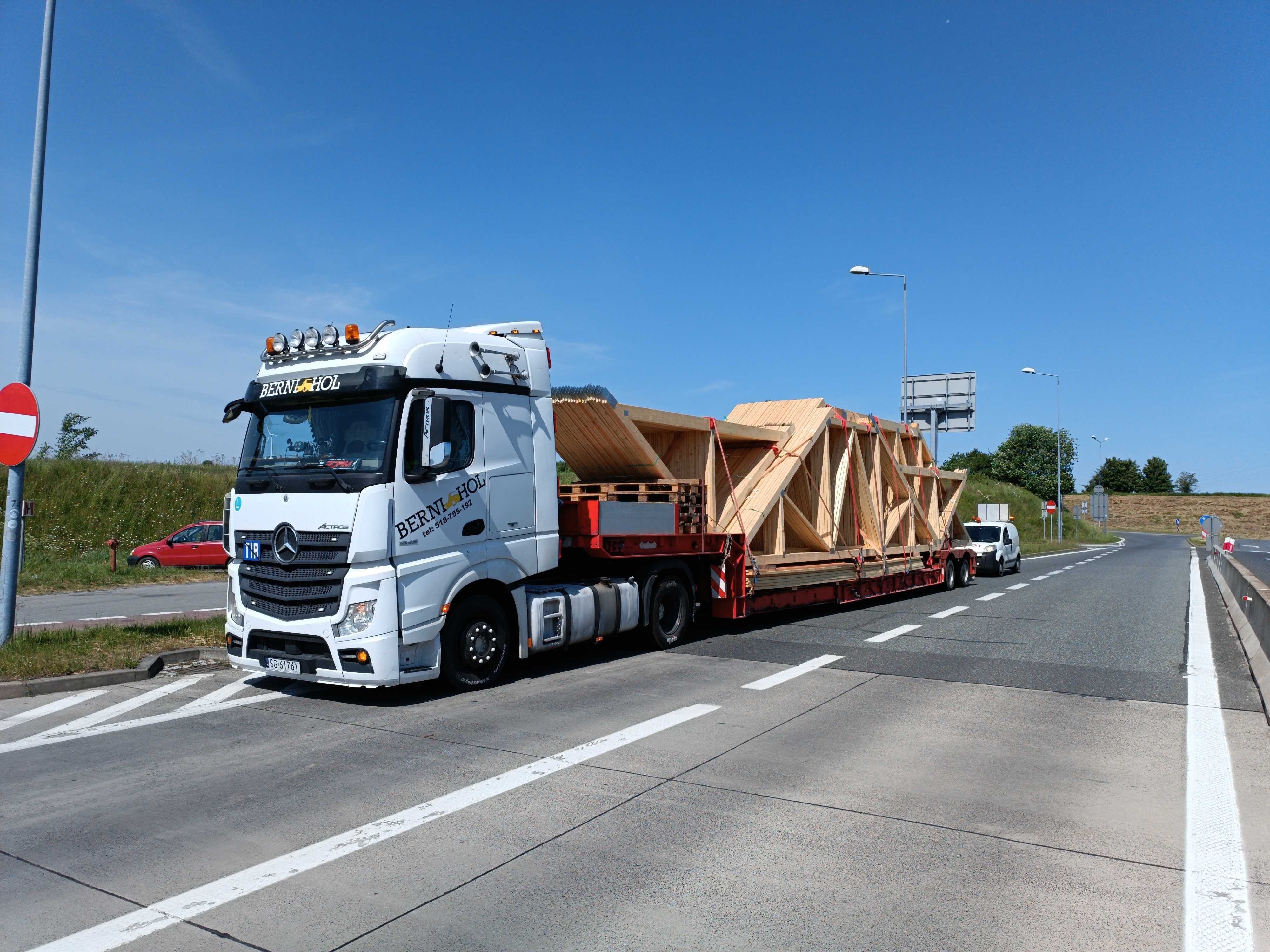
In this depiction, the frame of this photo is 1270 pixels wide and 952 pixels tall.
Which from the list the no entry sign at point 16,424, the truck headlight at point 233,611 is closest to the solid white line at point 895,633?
the truck headlight at point 233,611

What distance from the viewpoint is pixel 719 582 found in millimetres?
11922

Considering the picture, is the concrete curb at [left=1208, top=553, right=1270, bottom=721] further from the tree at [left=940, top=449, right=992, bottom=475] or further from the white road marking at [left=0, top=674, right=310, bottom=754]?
the tree at [left=940, top=449, right=992, bottom=475]

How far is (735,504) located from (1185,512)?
113914 millimetres

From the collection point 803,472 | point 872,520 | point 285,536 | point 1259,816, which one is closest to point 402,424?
point 285,536

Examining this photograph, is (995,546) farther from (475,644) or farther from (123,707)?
(123,707)

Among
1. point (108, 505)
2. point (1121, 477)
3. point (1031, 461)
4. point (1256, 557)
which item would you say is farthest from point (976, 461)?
point (108, 505)

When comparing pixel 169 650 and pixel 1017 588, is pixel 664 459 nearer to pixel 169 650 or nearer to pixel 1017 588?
pixel 169 650

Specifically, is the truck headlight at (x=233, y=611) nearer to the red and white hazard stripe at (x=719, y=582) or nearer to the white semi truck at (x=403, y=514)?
the white semi truck at (x=403, y=514)

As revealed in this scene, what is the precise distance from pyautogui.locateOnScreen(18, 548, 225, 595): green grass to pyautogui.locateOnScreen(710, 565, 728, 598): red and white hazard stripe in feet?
48.2

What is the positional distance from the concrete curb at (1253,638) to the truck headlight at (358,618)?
298 inches

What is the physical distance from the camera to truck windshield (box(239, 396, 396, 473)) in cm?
764

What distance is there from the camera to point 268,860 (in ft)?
14.3

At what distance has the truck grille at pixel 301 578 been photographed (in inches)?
294

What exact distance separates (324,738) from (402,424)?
259cm
